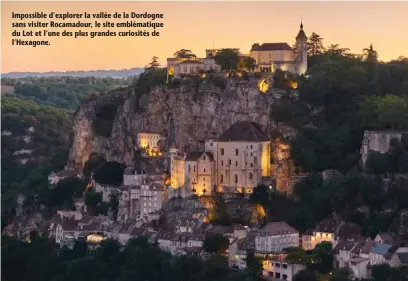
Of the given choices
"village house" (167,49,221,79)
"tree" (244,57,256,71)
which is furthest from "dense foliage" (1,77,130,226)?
"tree" (244,57,256,71)

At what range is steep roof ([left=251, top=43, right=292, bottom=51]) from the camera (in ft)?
202

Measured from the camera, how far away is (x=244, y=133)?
55.2m

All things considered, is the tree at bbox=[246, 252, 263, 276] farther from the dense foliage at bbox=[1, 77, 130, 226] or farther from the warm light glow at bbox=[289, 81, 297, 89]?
the dense foliage at bbox=[1, 77, 130, 226]

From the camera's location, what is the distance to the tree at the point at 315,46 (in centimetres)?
6519

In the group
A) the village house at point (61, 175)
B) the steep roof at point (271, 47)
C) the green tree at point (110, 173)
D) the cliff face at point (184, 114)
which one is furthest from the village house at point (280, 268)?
the village house at point (61, 175)

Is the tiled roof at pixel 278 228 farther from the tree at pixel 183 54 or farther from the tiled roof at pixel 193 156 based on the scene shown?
the tree at pixel 183 54

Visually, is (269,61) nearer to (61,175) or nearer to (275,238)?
(61,175)

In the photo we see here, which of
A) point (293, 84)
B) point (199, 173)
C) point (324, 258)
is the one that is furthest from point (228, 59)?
point (324, 258)

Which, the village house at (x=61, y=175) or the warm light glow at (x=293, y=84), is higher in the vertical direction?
the warm light glow at (x=293, y=84)

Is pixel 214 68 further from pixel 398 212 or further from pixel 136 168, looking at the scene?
pixel 398 212

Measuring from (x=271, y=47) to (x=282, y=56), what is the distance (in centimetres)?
77

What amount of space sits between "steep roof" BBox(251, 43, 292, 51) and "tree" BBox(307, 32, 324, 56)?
360 cm

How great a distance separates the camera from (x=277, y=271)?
156 ft

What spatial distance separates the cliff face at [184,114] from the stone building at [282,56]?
333cm
